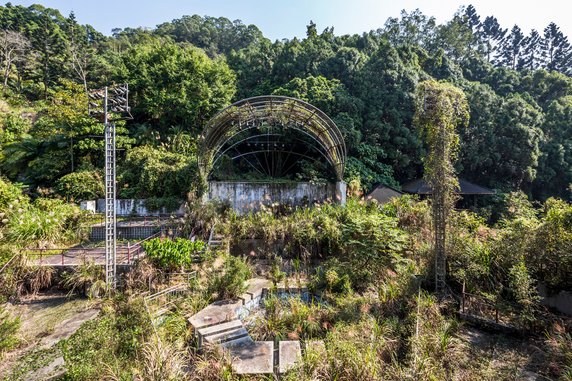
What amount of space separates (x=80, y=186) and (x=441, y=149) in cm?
1413

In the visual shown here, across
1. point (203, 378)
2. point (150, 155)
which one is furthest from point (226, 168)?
point (203, 378)

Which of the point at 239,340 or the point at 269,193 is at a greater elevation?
the point at 269,193

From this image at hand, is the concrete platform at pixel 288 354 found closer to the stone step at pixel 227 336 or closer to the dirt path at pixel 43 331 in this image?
the stone step at pixel 227 336

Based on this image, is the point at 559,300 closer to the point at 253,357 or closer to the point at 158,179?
the point at 253,357

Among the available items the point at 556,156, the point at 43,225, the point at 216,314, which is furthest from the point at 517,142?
the point at 43,225

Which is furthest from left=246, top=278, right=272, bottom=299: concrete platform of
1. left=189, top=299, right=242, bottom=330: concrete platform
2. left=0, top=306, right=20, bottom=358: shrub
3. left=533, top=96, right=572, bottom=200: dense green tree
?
left=533, top=96, right=572, bottom=200: dense green tree

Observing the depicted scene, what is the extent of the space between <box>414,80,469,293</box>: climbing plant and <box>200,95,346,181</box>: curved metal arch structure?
5419mm

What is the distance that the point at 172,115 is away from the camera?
16.6 m

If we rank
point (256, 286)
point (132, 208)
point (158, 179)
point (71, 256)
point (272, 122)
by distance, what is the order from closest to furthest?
point (256, 286) < point (71, 256) < point (132, 208) < point (272, 122) < point (158, 179)

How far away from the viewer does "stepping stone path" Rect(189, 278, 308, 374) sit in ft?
13.1

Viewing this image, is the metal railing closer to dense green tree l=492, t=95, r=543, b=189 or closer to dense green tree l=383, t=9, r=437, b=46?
dense green tree l=492, t=95, r=543, b=189

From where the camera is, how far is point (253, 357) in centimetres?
416

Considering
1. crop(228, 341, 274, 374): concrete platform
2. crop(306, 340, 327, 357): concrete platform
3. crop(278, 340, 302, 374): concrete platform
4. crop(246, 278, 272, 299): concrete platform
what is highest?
crop(306, 340, 327, 357): concrete platform

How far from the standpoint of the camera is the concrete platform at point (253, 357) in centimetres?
389
